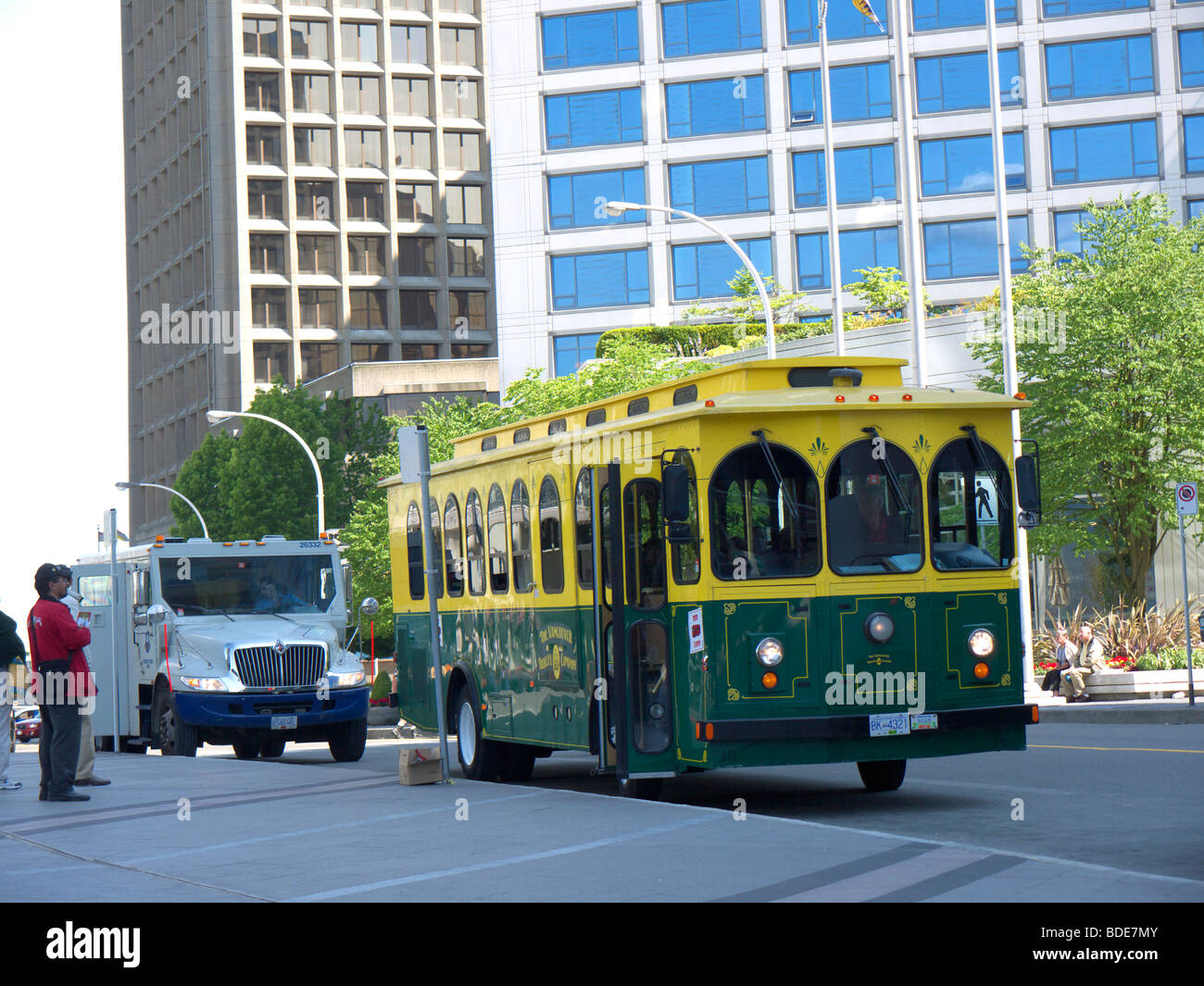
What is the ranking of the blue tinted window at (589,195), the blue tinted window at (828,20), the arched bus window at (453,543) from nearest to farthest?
the arched bus window at (453,543) < the blue tinted window at (828,20) < the blue tinted window at (589,195)

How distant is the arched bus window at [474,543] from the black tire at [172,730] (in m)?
6.48

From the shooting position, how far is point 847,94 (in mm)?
63656

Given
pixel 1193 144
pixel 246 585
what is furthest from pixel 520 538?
pixel 1193 144

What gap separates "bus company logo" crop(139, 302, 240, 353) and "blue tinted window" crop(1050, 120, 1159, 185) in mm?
50511

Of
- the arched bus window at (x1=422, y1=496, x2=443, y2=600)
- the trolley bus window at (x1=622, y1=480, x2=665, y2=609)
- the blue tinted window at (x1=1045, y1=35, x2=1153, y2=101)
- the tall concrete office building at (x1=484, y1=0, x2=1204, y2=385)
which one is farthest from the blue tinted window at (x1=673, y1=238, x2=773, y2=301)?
the trolley bus window at (x1=622, y1=480, x2=665, y2=609)

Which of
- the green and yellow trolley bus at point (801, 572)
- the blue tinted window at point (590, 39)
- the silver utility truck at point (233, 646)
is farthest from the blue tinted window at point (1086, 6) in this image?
the green and yellow trolley bus at point (801, 572)

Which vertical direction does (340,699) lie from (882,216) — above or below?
below

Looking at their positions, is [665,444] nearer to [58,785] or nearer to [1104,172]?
[58,785]

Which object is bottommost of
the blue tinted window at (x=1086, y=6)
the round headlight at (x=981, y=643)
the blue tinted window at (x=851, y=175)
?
the round headlight at (x=981, y=643)

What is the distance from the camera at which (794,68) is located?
211 feet

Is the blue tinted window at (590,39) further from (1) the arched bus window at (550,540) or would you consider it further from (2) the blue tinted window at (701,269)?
(1) the arched bus window at (550,540)

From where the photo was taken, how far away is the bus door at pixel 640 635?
43.3 feet
